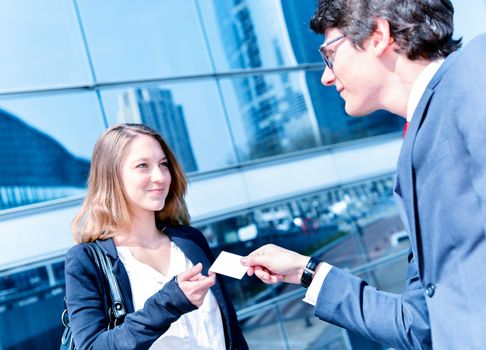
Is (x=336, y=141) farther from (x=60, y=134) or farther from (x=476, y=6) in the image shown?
(x=60, y=134)

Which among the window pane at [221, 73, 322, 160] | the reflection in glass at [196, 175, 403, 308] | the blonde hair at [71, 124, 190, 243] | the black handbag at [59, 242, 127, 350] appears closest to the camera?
the black handbag at [59, 242, 127, 350]

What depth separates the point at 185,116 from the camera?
211 inches

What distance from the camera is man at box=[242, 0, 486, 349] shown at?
0.95 m

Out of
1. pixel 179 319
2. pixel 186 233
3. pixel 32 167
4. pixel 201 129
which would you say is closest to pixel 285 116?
pixel 201 129

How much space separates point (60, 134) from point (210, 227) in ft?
5.98

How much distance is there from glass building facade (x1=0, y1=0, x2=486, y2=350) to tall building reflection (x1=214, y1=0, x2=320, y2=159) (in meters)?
0.02

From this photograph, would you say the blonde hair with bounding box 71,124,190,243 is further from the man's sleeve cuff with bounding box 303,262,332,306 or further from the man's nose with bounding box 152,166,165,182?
the man's sleeve cuff with bounding box 303,262,332,306

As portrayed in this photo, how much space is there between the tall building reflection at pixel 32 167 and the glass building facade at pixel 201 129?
0.03 feet

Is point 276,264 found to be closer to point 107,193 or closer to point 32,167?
point 107,193

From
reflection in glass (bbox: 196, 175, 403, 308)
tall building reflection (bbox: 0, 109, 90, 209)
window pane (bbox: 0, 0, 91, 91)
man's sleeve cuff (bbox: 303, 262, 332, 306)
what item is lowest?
reflection in glass (bbox: 196, 175, 403, 308)

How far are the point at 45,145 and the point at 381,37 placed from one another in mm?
3723

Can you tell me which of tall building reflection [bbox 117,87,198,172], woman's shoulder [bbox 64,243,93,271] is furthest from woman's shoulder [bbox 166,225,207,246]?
tall building reflection [bbox 117,87,198,172]

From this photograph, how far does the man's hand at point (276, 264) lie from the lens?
1631mm

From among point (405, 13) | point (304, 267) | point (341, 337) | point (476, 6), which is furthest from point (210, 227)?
point (476, 6)
